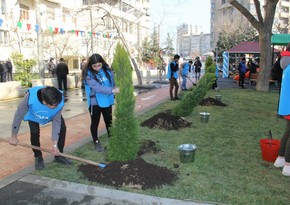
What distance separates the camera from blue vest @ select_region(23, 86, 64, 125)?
3718 mm

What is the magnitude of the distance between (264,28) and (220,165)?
12.0m

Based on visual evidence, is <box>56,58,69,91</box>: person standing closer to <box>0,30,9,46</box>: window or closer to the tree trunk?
the tree trunk

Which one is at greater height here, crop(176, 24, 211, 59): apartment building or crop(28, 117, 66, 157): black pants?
crop(176, 24, 211, 59): apartment building

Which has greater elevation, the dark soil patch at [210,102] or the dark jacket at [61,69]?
the dark jacket at [61,69]

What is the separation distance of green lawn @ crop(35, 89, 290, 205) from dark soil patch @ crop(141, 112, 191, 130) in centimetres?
21

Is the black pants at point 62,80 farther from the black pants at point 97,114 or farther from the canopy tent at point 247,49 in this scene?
the canopy tent at point 247,49

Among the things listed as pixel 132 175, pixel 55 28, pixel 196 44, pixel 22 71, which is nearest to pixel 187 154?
pixel 132 175

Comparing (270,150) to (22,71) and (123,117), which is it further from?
(22,71)

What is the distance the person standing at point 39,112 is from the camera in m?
3.44

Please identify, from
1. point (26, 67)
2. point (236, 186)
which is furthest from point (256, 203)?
point (26, 67)

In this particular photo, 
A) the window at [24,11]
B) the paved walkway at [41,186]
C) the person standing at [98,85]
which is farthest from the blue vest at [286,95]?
the window at [24,11]

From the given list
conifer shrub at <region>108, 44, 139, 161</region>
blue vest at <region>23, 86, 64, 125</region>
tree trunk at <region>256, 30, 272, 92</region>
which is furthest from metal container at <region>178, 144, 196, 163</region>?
tree trunk at <region>256, 30, 272, 92</region>

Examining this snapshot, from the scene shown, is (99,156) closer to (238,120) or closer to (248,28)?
(238,120)

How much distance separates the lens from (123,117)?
13.6ft
